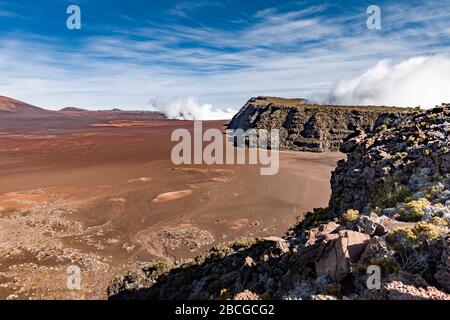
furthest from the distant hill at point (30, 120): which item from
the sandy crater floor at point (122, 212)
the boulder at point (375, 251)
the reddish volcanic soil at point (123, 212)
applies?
the boulder at point (375, 251)

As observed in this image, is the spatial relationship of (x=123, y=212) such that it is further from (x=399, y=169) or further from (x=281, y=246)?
(x=399, y=169)

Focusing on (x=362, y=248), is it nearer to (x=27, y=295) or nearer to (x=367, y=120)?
(x=27, y=295)

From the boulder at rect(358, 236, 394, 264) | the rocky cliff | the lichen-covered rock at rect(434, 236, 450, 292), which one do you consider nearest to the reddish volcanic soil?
the rocky cliff

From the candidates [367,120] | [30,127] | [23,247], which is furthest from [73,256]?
[30,127]

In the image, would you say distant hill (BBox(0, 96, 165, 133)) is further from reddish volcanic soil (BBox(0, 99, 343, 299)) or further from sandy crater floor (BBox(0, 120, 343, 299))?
sandy crater floor (BBox(0, 120, 343, 299))

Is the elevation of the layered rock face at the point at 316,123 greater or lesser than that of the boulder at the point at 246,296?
greater

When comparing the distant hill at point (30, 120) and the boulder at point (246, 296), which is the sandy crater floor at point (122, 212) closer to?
the boulder at point (246, 296)
